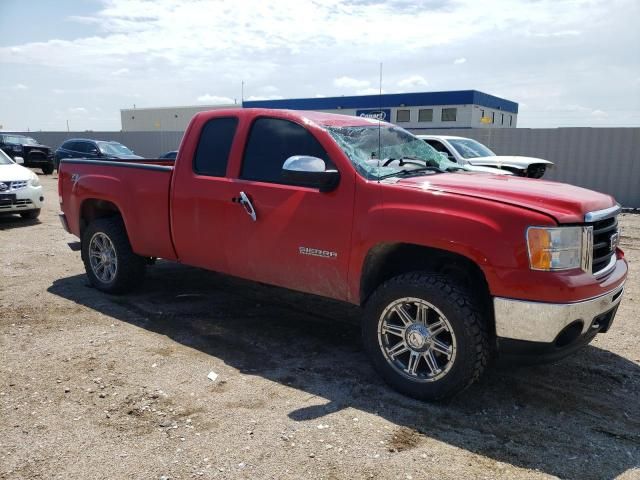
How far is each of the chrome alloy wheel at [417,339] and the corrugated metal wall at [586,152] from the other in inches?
567

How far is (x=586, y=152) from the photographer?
52.9ft

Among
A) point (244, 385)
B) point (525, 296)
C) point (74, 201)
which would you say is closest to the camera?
point (525, 296)

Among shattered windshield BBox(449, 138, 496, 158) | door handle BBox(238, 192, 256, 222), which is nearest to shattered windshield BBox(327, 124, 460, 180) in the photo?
door handle BBox(238, 192, 256, 222)

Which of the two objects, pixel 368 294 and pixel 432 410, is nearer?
pixel 432 410

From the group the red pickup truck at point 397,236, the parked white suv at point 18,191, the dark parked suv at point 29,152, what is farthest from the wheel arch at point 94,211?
the dark parked suv at point 29,152

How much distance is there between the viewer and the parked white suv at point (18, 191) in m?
10.2

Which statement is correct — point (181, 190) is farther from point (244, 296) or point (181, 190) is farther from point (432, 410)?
point (432, 410)

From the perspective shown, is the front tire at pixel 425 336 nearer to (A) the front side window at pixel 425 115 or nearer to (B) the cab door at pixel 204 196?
(B) the cab door at pixel 204 196

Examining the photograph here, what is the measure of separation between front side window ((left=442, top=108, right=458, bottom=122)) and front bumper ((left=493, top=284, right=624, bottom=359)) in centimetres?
3477

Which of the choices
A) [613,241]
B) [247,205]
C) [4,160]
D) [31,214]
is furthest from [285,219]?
[4,160]

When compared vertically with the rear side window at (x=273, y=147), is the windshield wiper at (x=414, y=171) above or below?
below

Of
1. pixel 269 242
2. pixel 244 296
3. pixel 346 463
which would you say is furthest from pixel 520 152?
pixel 346 463

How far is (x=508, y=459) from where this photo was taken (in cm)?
300

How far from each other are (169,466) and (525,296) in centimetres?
220
